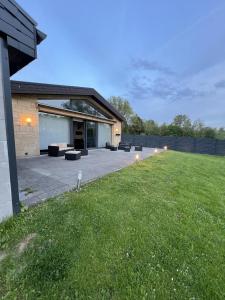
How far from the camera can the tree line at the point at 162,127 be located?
36062 mm

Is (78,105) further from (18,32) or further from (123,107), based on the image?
(123,107)

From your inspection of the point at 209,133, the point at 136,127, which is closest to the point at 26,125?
the point at 136,127

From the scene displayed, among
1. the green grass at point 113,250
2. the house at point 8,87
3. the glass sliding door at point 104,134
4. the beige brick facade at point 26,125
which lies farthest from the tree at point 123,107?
the house at point 8,87

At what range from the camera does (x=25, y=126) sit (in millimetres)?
8875

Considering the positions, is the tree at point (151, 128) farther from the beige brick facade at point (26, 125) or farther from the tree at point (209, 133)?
the beige brick facade at point (26, 125)

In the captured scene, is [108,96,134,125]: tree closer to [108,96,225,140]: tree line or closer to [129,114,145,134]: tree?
[108,96,225,140]: tree line

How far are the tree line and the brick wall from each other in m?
25.0

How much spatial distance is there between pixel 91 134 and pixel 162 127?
27032 millimetres

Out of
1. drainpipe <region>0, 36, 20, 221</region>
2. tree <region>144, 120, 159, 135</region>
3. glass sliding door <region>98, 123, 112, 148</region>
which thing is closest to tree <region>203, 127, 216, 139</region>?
tree <region>144, 120, 159, 135</region>

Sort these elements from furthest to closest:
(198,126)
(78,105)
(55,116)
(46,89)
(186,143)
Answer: (198,126)
(186,143)
(78,105)
(55,116)
(46,89)

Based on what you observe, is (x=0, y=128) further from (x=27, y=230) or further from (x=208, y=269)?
(x=208, y=269)

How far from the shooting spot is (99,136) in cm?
1652

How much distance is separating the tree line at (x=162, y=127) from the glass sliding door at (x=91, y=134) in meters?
18.3

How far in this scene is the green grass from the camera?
190 cm
